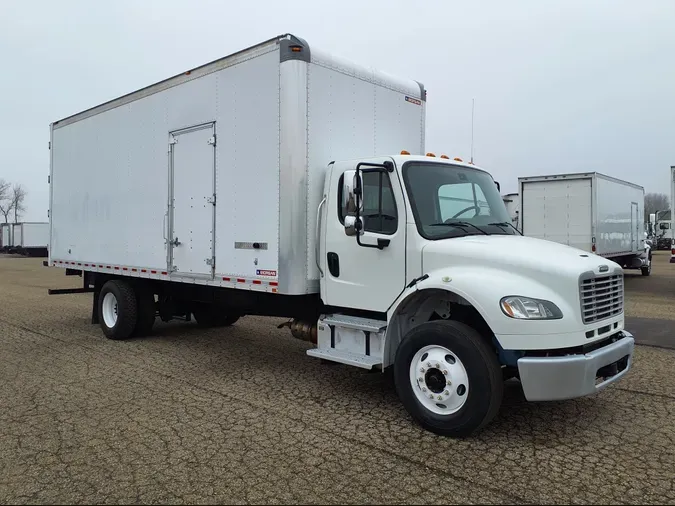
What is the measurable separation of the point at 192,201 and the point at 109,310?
3.03 m

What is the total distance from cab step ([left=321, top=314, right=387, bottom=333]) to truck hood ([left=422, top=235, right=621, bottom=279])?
75cm

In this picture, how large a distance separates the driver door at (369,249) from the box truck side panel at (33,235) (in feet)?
169

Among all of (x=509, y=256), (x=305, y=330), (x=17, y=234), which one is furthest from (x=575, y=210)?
(x=17, y=234)

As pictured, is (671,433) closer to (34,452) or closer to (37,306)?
(34,452)

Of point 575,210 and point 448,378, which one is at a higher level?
point 575,210

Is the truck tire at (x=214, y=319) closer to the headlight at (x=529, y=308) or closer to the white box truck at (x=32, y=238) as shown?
the headlight at (x=529, y=308)

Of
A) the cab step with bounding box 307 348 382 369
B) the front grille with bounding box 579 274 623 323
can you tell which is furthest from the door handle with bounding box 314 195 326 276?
the front grille with bounding box 579 274 623 323

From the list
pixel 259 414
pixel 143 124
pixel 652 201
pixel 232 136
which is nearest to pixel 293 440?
pixel 259 414

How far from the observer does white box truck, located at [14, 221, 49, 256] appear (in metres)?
50.3

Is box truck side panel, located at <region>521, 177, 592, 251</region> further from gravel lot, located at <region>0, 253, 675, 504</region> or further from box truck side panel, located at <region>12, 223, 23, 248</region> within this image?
box truck side panel, located at <region>12, 223, 23, 248</region>

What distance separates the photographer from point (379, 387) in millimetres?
6199

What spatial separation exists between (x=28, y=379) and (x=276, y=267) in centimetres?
325

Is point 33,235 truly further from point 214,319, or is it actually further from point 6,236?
point 214,319

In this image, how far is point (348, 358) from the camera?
546cm
